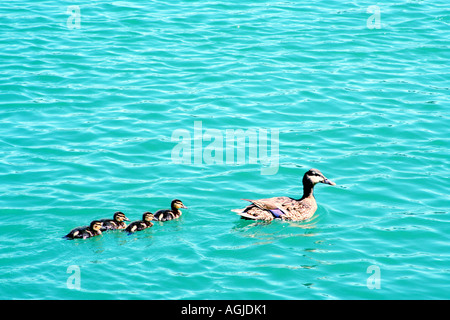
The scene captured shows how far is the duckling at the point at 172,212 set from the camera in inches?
498

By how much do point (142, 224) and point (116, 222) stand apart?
1.52ft

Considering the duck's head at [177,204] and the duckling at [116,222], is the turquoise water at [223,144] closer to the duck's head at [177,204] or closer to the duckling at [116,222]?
the duckling at [116,222]

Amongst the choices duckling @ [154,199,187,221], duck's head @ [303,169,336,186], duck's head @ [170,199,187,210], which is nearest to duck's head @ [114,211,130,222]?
duckling @ [154,199,187,221]

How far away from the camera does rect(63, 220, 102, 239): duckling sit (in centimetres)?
1180

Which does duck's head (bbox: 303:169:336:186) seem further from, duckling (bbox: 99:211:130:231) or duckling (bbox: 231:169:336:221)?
duckling (bbox: 99:211:130:231)

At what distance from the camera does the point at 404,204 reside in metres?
13.7

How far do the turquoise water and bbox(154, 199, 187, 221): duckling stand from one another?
18 cm

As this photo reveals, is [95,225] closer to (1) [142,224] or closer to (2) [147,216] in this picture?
(1) [142,224]

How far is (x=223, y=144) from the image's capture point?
51.5 ft

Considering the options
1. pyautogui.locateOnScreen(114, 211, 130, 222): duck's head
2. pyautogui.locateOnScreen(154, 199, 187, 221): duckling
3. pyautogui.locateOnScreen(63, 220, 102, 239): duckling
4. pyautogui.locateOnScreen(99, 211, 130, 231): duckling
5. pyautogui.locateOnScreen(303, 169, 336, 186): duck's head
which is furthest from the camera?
pyautogui.locateOnScreen(303, 169, 336, 186): duck's head

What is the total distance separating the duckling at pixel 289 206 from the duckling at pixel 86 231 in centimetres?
250
